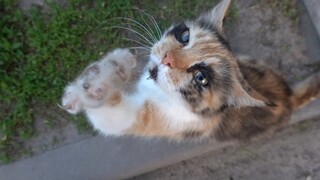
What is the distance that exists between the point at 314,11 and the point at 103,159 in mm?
2101

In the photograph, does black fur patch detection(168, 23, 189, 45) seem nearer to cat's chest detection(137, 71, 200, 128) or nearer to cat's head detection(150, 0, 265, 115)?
cat's head detection(150, 0, 265, 115)

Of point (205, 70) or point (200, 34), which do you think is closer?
point (205, 70)

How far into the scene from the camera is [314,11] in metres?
3.81

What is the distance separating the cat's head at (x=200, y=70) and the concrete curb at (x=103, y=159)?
985 millimetres

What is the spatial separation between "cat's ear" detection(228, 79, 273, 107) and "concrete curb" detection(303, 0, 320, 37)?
1.50 m

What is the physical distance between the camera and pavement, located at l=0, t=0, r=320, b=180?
3.58m

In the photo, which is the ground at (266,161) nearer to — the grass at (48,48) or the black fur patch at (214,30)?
the grass at (48,48)

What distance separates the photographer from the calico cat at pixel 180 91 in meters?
2.57

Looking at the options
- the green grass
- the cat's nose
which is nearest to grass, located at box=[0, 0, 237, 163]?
the green grass

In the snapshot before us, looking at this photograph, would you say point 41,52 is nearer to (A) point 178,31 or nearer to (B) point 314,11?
(A) point 178,31

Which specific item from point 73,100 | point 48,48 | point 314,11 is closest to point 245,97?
point 73,100

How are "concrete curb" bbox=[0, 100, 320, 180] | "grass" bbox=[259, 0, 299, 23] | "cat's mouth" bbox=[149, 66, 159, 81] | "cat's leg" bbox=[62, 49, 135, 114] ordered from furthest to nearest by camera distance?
"grass" bbox=[259, 0, 299, 23] < "concrete curb" bbox=[0, 100, 320, 180] < "cat's mouth" bbox=[149, 66, 159, 81] < "cat's leg" bbox=[62, 49, 135, 114]

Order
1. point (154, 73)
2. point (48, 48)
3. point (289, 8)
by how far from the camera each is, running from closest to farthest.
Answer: point (154, 73)
point (48, 48)
point (289, 8)

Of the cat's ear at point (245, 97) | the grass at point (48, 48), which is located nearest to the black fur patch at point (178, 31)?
the cat's ear at point (245, 97)
